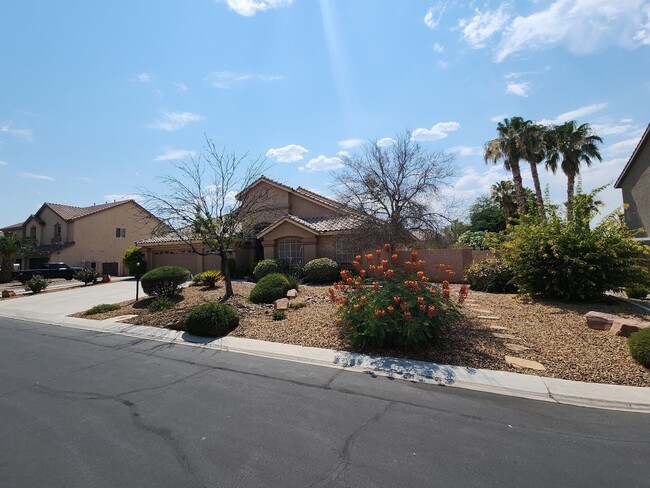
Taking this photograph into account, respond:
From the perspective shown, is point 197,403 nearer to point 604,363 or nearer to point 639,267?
point 604,363

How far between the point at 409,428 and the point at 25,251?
43.7 m

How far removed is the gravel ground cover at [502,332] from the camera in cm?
661

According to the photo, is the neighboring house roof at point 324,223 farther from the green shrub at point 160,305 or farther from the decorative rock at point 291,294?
the green shrub at point 160,305

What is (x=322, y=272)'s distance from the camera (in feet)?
64.6

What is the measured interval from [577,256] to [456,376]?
307 inches

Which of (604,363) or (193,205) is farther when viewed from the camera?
(193,205)

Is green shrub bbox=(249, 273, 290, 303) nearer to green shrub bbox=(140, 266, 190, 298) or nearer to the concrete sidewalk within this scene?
the concrete sidewalk

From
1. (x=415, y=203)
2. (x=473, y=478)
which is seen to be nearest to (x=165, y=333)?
(x=473, y=478)

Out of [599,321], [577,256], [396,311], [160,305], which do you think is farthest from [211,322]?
[577,256]

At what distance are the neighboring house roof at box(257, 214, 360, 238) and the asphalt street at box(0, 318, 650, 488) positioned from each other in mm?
14397

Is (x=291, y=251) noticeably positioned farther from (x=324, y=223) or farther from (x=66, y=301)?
(x=66, y=301)

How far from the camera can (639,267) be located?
11.4 metres

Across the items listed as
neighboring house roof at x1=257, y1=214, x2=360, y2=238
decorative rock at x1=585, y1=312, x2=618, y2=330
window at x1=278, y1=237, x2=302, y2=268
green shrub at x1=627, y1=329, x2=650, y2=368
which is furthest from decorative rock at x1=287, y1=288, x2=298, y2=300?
green shrub at x1=627, y1=329, x2=650, y2=368

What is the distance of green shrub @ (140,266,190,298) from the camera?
616 inches
